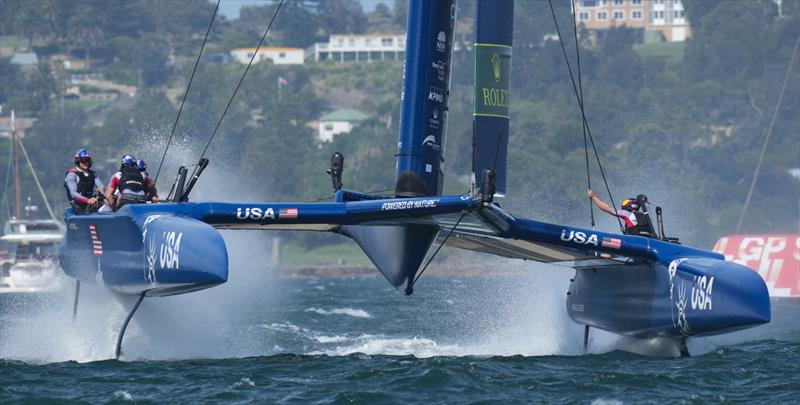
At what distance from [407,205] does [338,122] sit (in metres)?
77.8

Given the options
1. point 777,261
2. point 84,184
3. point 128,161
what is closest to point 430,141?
point 128,161

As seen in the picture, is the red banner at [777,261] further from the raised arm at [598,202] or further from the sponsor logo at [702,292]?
the sponsor logo at [702,292]

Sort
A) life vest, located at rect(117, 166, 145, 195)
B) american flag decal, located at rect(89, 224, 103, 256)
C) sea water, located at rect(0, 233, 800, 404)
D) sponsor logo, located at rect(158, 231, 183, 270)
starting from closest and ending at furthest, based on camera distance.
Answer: sea water, located at rect(0, 233, 800, 404), sponsor logo, located at rect(158, 231, 183, 270), american flag decal, located at rect(89, 224, 103, 256), life vest, located at rect(117, 166, 145, 195)

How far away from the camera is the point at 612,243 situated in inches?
470

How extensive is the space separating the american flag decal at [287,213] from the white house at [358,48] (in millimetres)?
101960

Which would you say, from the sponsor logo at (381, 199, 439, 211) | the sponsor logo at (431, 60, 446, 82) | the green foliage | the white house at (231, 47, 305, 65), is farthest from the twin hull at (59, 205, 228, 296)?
the white house at (231, 47, 305, 65)

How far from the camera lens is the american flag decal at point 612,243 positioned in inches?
469

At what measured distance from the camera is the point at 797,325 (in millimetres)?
17938

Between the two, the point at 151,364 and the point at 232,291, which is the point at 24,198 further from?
the point at 151,364

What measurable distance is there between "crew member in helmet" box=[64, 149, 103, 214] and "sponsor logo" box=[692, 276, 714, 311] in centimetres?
486

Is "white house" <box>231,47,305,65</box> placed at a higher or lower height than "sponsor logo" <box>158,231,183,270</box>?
higher

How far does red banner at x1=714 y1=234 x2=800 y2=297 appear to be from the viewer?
24891mm

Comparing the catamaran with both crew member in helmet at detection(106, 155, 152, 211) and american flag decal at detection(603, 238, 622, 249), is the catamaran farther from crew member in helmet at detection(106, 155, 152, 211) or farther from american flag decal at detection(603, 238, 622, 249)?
crew member in helmet at detection(106, 155, 152, 211)

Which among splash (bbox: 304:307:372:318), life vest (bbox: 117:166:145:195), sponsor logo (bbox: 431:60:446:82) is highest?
sponsor logo (bbox: 431:60:446:82)
